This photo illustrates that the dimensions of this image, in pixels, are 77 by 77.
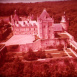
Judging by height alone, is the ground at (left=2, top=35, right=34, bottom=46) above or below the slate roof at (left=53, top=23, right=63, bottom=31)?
below

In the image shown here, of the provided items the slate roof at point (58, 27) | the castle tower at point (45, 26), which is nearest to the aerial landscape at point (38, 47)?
the castle tower at point (45, 26)

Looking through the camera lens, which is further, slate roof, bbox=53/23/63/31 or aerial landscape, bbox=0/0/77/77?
slate roof, bbox=53/23/63/31

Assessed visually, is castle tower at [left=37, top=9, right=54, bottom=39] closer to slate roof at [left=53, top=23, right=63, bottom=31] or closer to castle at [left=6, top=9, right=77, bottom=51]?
castle at [left=6, top=9, right=77, bottom=51]

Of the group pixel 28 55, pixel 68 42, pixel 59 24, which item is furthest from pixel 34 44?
pixel 59 24

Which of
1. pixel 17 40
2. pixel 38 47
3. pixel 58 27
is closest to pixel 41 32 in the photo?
pixel 38 47

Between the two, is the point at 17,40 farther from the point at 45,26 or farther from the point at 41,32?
the point at 45,26

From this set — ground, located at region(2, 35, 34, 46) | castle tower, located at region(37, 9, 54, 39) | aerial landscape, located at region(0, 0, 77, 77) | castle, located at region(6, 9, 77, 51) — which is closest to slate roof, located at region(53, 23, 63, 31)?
castle, located at region(6, 9, 77, 51)

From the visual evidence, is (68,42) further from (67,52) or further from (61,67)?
(61,67)
